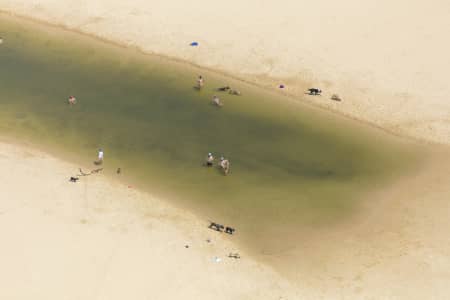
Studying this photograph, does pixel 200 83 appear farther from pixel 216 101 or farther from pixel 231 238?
pixel 231 238

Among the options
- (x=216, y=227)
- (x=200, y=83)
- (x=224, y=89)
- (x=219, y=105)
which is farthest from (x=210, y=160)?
(x=200, y=83)

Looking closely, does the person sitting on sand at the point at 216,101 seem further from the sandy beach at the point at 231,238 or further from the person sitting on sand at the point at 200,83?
the sandy beach at the point at 231,238

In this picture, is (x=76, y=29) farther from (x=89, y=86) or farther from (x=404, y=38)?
(x=404, y=38)

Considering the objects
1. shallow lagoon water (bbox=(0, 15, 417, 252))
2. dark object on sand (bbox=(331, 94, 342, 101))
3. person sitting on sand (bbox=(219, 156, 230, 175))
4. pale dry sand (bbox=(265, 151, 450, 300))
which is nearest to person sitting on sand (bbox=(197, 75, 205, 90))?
shallow lagoon water (bbox=(0, 15, 417, 252))

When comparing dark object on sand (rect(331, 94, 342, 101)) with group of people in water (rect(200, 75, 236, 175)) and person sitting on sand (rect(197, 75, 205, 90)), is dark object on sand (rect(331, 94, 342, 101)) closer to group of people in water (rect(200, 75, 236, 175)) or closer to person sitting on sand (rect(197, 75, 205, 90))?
group of people in water (rect(200, 75, 236, 175))

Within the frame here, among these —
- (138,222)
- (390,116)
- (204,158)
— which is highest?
(390,116)

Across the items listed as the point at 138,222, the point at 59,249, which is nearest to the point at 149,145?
the point at 138,222
